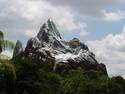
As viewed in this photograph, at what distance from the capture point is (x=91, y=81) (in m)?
87.6

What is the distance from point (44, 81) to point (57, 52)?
92.0m

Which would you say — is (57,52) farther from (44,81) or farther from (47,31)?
(44,81)

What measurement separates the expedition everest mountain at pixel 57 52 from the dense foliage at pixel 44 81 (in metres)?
39.6

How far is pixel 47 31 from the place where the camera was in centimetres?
15800

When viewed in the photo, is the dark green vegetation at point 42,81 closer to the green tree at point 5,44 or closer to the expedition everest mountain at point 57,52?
the green tree at point 5,44

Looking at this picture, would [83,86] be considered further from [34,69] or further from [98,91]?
[34,69]

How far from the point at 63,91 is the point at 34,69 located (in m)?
25.5

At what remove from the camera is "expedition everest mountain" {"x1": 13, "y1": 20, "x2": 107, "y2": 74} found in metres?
139

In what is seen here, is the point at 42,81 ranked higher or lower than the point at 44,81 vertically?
lower

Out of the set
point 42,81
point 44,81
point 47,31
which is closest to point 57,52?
point 47,31

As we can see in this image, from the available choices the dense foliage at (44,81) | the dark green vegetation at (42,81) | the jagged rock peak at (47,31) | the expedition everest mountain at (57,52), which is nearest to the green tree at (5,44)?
the dark green vegetation at (42,81)

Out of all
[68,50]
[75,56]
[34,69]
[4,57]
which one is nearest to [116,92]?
[34,69]

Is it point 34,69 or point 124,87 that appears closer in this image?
point 34,69

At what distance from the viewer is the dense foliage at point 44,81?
173 feet
